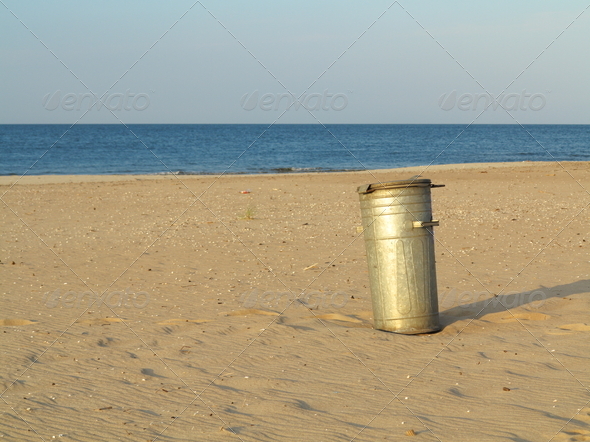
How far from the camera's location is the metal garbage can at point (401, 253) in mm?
5730

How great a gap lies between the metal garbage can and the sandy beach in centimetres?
25

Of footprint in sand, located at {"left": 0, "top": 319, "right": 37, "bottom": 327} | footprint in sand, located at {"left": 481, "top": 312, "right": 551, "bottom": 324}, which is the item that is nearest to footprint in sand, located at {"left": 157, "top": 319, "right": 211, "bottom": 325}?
footprint in sand, located at {"left": 0, "top": 319, "right": 37, "bottom": 327}

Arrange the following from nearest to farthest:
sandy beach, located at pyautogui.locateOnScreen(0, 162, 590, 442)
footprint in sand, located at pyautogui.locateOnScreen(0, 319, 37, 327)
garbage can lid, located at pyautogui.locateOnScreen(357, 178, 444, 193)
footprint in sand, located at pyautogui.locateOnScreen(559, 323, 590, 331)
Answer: sandy beach, located at pyautogui.locateOnScreen(0, 162, 590, 442) < garbage can lid, located at pyautogui.locateOnScreen(357, 178, 444, 193) < footprint in sand, located at pyautogui.locateOnScreen(559, 323, 590, 331) < footprint in sand, located at pyautogui.locateOnScreen(0, 319, 37, 327)

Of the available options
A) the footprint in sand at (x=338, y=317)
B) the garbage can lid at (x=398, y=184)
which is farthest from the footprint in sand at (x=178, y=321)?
the garbage can lid at (x=398, y=184)

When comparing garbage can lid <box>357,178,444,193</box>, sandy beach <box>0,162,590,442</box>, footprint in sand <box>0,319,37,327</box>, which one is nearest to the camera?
sandy beach <box>0,162,590,442</box>

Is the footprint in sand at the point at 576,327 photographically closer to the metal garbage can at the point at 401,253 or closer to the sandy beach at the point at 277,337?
the sandy beach at the point at 277,337

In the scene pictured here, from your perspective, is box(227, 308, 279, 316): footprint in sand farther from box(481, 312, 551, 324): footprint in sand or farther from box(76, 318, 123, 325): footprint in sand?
box(481, 312, 551, 324): footprint in sand

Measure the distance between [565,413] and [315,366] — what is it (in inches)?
74.3

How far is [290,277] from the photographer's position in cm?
822

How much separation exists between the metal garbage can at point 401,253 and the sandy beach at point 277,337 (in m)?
0.25

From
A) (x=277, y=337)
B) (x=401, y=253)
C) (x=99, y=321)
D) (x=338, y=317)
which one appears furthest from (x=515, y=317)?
(x=99, y=321)

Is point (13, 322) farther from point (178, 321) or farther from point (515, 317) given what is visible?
point (515, 317)

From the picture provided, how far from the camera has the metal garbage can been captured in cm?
573

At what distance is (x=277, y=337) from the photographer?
5.74 metres
